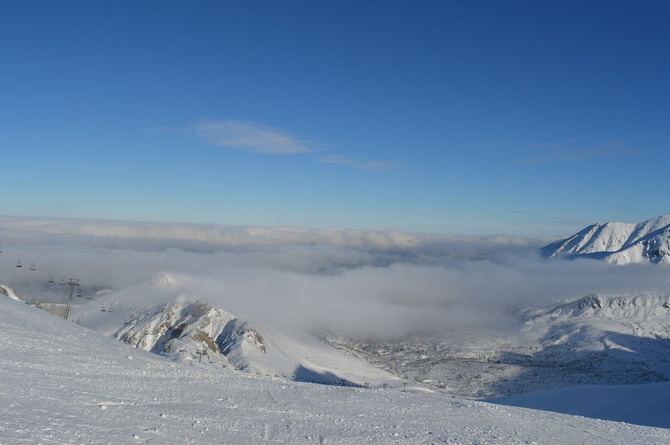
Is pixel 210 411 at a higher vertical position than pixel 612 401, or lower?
higher

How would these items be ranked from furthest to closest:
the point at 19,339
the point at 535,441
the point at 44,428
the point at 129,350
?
the point at 129,350
the point at 19,339
the point at 535,441
the point at 44,428

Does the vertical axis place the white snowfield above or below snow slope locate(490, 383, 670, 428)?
above

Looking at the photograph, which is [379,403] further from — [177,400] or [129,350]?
[129,350]

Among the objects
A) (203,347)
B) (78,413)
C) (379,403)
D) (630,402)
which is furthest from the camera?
(203,347)

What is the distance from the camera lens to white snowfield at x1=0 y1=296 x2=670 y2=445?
16.9 meters

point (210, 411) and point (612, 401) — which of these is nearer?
point (210, 411)

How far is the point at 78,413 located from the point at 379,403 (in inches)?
573

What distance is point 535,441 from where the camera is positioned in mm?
21266

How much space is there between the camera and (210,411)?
20.8m

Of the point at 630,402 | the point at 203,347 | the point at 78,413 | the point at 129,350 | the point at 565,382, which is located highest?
the point at 78,413

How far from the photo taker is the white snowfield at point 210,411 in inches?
664

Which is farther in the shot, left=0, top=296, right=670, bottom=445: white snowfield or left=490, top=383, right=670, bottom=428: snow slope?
left=490, top=383, right=670, bottom=428: snow slope

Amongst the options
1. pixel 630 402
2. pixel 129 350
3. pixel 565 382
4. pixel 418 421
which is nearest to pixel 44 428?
pixel 418 421

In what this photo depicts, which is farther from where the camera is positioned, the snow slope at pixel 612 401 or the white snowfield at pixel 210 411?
the snow slope at pixel 612 401
